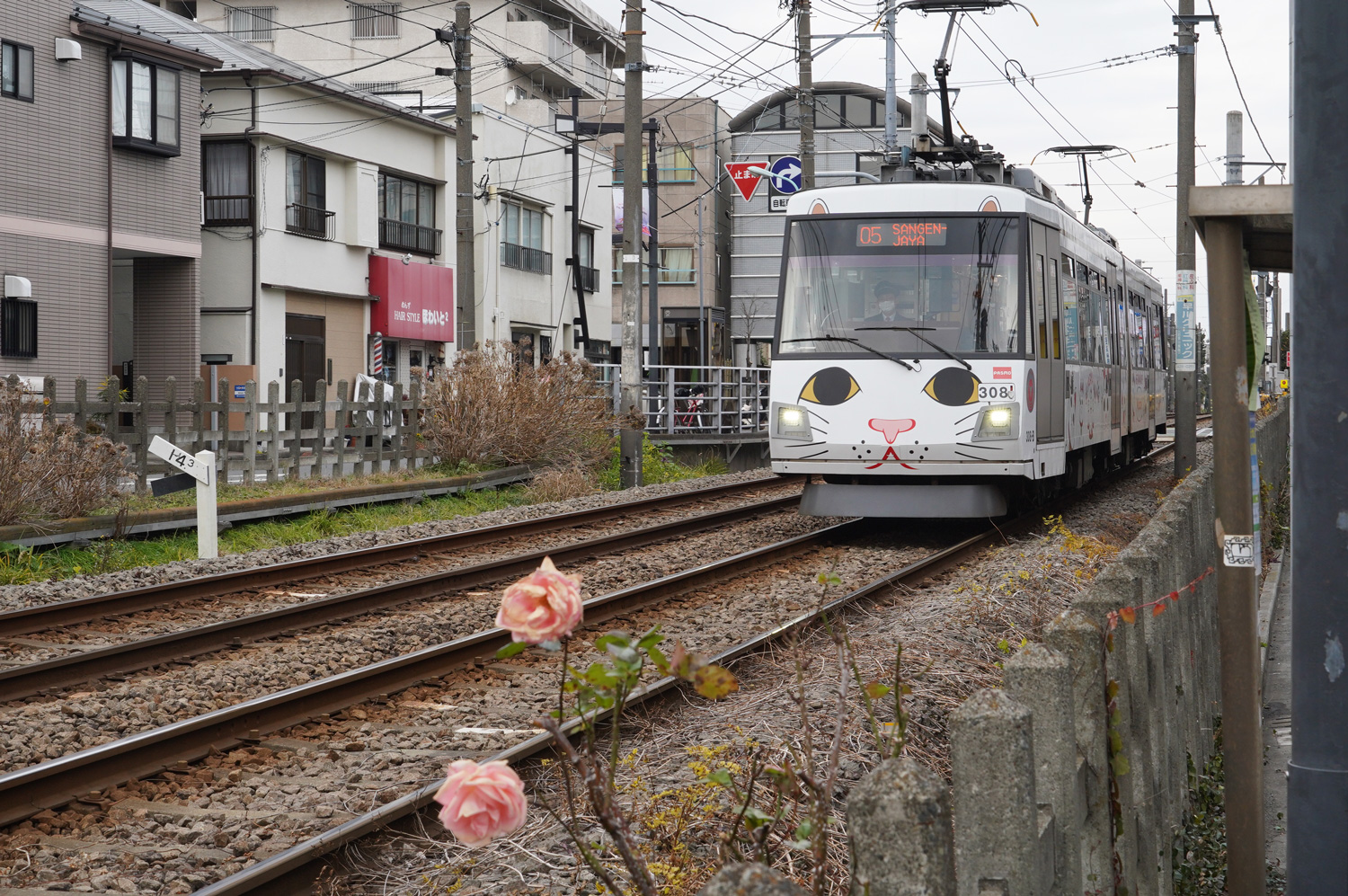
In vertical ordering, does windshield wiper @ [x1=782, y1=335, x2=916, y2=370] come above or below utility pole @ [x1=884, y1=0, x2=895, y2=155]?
below

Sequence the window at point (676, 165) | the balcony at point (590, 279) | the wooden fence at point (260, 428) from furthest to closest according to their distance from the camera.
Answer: the window at point (676, 165) → the balcony at point (590, 279) → the wooden fence at point (260, 428)

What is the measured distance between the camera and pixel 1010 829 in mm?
2391

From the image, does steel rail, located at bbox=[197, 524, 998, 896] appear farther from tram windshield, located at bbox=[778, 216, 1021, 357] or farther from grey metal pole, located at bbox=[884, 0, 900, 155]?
grey metal pole, located at bbox=[884, 0, 900, 155]

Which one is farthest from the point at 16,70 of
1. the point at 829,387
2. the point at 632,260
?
the point at 829,387

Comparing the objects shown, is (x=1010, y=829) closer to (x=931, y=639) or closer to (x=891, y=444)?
(x=931, y=639)

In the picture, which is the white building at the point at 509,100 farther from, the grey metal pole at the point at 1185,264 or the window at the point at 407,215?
the grey metal pole at the point at 1185,264

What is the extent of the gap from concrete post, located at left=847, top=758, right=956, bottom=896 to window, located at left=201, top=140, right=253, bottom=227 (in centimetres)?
2934

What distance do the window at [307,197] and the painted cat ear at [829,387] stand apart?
1999 centimetres

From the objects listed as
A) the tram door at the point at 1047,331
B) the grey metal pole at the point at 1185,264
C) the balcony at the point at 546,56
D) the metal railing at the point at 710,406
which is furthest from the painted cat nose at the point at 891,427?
the balcony at the point at 546,56

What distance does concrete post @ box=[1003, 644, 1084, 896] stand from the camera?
2889 mm

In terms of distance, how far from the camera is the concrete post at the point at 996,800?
2.38m

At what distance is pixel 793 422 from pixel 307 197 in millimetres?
20896

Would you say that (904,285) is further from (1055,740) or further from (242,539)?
(1055,740)

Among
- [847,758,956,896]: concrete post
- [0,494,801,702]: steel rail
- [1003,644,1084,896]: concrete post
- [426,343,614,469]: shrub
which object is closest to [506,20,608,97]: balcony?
[426,343,614,469]: shrub
